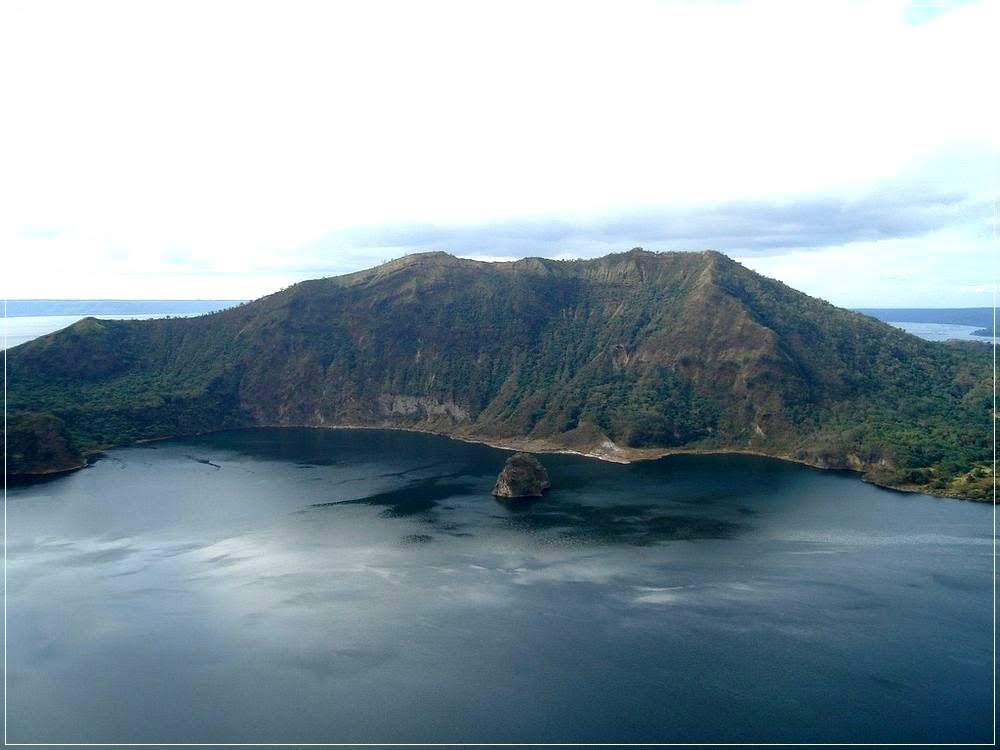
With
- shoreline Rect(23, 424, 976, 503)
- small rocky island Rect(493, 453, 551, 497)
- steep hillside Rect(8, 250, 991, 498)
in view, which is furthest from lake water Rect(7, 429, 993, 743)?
steep hillside Rect(8, 250, 991, 498)

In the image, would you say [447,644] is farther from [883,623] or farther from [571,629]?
[883,623]

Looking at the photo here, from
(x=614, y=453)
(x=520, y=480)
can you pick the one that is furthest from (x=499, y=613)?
(x=614, y=453)

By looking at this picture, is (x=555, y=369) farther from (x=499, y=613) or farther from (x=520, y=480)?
(x=499, y=613)

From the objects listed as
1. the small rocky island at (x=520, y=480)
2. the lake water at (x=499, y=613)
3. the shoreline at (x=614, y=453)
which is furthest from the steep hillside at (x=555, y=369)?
the small rocky island at (x=520, y=480)

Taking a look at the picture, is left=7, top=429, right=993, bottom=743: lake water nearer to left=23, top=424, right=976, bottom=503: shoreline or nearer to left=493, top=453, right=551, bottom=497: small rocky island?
left=493, top=453, right=551, bottom=497: small rocky island

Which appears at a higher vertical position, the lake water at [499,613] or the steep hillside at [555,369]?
the steep hillside at [555,369]

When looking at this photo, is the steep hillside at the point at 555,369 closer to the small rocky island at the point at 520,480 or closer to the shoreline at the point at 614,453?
the shoreline at the point at 614,453

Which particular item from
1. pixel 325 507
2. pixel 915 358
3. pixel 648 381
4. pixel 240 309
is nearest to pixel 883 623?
pixel 325 507
